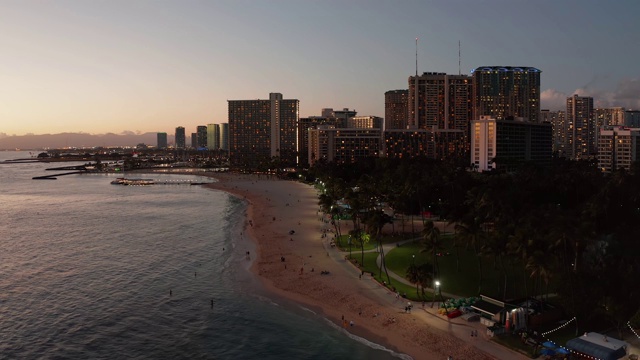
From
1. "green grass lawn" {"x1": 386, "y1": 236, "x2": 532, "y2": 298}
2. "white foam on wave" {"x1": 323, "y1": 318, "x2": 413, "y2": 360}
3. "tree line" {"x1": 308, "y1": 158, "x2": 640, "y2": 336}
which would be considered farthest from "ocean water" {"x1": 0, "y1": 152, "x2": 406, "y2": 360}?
"tree line" {"x1": 308, "y1": 158, "x2": 640, "y2": 336}

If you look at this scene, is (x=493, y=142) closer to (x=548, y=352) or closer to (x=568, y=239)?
(x=568, y=239)

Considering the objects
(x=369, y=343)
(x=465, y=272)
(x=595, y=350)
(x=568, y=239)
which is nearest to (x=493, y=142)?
(x=465, y=272)

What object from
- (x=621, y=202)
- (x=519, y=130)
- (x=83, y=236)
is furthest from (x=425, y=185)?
(x=519, y=130)

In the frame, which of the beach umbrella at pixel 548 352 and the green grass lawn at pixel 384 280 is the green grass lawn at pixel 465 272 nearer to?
the green grass lawn at pixel 384 280

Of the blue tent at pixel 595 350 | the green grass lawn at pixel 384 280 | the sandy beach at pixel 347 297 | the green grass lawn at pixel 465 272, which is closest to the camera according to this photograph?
the blue tent at pixel 595 350

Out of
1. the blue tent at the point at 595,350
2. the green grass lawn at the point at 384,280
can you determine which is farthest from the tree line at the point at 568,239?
the green grass lawn at the point at 384,280

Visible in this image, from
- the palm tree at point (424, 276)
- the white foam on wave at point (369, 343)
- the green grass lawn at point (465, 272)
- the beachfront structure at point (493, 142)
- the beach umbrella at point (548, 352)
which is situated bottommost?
the white foam on wave at point (369, 343)
